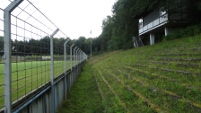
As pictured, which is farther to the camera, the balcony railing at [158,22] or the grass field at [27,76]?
the balcony railing at [158,22]

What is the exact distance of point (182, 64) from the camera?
280 inches

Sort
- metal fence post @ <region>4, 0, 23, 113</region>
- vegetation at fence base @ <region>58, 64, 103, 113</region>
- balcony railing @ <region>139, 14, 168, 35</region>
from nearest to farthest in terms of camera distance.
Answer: metal fence post @ <region>4, 0, 23, 113</region> → vegetation at fence base @ <region>58, 64, 103, 113</region> → balcony railing @ <region>139, 14, 168, 35</region>

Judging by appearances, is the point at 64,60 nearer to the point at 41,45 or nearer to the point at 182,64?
the point at 41,45

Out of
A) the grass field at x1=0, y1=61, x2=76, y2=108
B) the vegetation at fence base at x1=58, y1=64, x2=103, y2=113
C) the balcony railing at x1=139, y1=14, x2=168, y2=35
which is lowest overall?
the vegetation at fence base at x1=58, y1=64, x2=103, y2=113

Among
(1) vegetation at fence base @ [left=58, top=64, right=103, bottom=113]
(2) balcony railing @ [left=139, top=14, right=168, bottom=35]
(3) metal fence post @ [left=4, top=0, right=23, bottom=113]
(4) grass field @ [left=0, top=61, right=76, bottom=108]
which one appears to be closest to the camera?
(3) metal fence post @ [left=4, top=0, right=23, bottom=113]

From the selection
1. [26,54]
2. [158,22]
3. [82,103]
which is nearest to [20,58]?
[26,54]

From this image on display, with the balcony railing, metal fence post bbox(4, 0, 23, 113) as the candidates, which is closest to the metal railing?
metal fence post bbox(4, 0, 23, 113)

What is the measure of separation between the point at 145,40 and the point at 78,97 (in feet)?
84.6

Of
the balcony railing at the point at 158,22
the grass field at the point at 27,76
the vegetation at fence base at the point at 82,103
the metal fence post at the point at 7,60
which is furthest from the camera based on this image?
the balcony railing at the point at 158,22

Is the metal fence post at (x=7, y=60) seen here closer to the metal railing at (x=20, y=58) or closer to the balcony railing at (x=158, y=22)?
the metal railing at (x=20, y=58)

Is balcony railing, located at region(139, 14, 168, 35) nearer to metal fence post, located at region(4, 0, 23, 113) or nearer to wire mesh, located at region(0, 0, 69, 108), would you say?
wire mesh, located at region(0, 0, 69, 108)

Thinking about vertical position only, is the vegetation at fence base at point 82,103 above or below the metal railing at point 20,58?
below

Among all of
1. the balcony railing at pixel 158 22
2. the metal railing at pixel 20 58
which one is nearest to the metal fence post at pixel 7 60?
the metal railing at pixel 20 58

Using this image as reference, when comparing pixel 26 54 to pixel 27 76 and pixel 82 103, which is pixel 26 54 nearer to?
pixel 27 76
